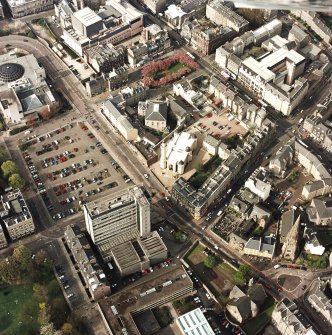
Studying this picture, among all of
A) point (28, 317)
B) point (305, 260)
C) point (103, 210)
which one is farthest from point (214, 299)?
point (28, 317)

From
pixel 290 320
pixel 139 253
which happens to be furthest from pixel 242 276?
pixel 139 253

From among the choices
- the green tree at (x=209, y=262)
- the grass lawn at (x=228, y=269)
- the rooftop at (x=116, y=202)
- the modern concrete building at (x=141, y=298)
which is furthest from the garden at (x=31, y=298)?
the grass lawn at (x=228, y=269)

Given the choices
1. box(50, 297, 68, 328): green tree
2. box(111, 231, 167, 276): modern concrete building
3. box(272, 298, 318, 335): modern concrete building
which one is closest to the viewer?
box(272, 298, 318, 335): modern concrete building

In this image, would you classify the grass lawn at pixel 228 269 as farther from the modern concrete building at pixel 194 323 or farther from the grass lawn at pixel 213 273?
the modern concrete building at pixel 194 323

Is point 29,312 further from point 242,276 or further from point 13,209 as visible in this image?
point 242,276

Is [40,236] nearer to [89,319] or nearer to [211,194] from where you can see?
[89,319]

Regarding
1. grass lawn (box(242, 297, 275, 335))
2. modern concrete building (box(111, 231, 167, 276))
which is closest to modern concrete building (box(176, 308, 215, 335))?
grass lawn (box(242, 297, 275, 335))

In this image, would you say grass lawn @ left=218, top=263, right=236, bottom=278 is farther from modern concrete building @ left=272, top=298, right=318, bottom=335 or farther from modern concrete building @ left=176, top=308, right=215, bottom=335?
modern concrete building @ left=272, top=298, right=318, bottom=335
